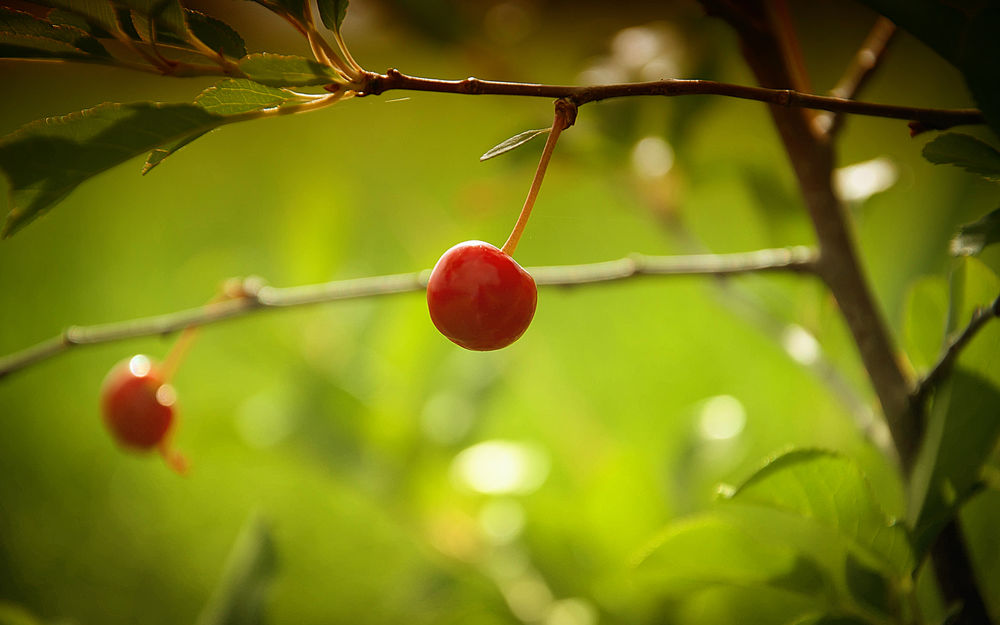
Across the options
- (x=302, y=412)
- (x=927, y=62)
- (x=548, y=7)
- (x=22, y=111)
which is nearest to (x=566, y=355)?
(x=548, y=7)

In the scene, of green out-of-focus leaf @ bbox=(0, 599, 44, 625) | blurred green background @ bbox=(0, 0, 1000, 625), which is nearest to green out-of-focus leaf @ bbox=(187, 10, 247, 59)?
blurred green background @ bbox=(0, 0, 1000, 625)

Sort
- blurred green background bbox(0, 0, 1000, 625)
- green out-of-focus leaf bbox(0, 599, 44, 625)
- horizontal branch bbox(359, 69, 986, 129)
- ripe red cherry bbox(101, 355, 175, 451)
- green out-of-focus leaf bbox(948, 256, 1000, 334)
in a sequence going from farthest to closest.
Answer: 1. blurred green background bbox(0, 0, 1000, 625)
2. ripe red cherry bbox(101, 355, 175, 451)
3. green out-of-focus leaf bbox(0, 599, 44, 625)
4. green out-of-focus leaf bbox(948, 256, 1000, 334)
5. horizontal branch bbox(359, 69, 986, 129)

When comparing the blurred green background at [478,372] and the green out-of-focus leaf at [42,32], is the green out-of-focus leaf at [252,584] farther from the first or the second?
the green out-of-focus leaf at [42,32]

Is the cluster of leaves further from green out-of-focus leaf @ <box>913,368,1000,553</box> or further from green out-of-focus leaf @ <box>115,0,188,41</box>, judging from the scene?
green out-of-focus leaf @ <box>913,368,1000,553</box>

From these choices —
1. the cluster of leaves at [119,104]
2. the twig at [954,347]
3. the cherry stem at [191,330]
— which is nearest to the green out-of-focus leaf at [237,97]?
the cluster of leaves at [119,104]

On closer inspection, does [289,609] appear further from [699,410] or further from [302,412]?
[699,410]

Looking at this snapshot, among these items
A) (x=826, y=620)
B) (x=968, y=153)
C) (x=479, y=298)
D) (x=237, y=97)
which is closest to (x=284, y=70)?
(x=237, y=97)

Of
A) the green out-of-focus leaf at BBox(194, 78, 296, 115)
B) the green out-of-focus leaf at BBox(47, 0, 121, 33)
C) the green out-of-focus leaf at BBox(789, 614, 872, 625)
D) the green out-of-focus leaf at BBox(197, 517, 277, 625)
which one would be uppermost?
the green out-of-focus leaf at BBox(47, 0, 121, 33)

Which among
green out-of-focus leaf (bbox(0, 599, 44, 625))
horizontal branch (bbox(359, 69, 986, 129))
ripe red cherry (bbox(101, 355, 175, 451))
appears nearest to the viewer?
horizontal branch (bbox(359, 69, 986, 129))
